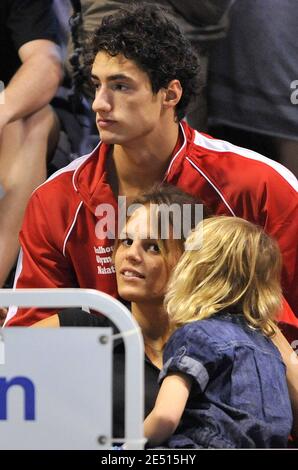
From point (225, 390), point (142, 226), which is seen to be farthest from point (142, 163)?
point (225, 390)

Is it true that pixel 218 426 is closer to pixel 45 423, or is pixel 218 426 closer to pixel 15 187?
pixel 45 423

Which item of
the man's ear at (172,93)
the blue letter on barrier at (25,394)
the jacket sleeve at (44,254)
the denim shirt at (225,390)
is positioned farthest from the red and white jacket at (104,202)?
the blue letter on barrier at (25,394)

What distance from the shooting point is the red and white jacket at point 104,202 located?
3107mm

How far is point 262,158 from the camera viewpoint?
3.21 meters

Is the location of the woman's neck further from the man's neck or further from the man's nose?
the man's nose

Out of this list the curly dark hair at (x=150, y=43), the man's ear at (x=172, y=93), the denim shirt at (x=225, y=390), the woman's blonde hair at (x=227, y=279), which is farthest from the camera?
the man's ear at (x=172, y=93)

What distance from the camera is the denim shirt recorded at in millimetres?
2367

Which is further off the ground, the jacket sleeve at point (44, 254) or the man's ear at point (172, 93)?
the man's ear at point (172, 93)

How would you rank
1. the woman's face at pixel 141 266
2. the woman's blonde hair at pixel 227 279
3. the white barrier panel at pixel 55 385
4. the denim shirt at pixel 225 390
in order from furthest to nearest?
the woman's face at pixel 141 266
the woman's blonde hair at pixel 227 279
the denim shirt at pixel 225 390
the white barrier panel at pixel 55 385

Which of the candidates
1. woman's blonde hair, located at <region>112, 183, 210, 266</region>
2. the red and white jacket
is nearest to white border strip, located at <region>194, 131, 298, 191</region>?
the red and white jacket

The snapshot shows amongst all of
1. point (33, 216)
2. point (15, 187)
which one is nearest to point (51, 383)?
point (33, 216)

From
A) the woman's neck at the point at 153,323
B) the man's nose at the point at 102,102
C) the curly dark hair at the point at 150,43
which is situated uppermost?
the curly dark hair at the point at 150,43

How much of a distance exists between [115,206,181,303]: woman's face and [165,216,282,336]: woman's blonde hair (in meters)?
0.21

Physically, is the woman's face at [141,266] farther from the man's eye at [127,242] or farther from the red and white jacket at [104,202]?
the red and white jacket at [104,202]
